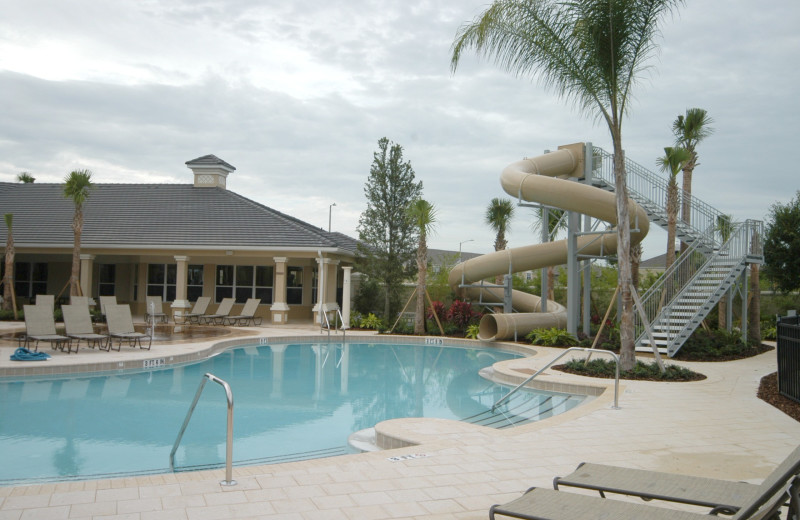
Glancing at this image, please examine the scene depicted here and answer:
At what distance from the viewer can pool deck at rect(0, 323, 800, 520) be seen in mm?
4363

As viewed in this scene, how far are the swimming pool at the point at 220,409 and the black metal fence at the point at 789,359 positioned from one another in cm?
300

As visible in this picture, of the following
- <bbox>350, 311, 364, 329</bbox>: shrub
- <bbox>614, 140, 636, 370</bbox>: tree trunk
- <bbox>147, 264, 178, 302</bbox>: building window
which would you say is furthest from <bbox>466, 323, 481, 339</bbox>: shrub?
<bbox>147, 264, 178, 302</bbox>: building window

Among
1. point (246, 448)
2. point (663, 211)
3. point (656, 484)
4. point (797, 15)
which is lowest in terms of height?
point (246, 448)

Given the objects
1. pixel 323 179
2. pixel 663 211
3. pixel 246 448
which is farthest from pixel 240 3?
pixel 323 179

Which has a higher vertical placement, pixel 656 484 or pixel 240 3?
pixel 240 3

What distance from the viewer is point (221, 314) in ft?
75.5

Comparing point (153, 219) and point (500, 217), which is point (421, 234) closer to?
point (500, 217)

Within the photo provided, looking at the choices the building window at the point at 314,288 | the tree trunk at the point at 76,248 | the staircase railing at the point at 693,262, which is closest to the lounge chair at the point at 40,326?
the tree trunk at the point at 76,248

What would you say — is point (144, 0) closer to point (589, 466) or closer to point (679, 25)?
point (679, 25)

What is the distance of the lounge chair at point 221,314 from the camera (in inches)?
900

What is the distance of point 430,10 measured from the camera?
37.0 feet

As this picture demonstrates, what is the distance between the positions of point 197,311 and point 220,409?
13.9 meters

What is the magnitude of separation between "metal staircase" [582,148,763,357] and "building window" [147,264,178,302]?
52.5ft

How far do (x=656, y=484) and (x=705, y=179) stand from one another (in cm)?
1884
